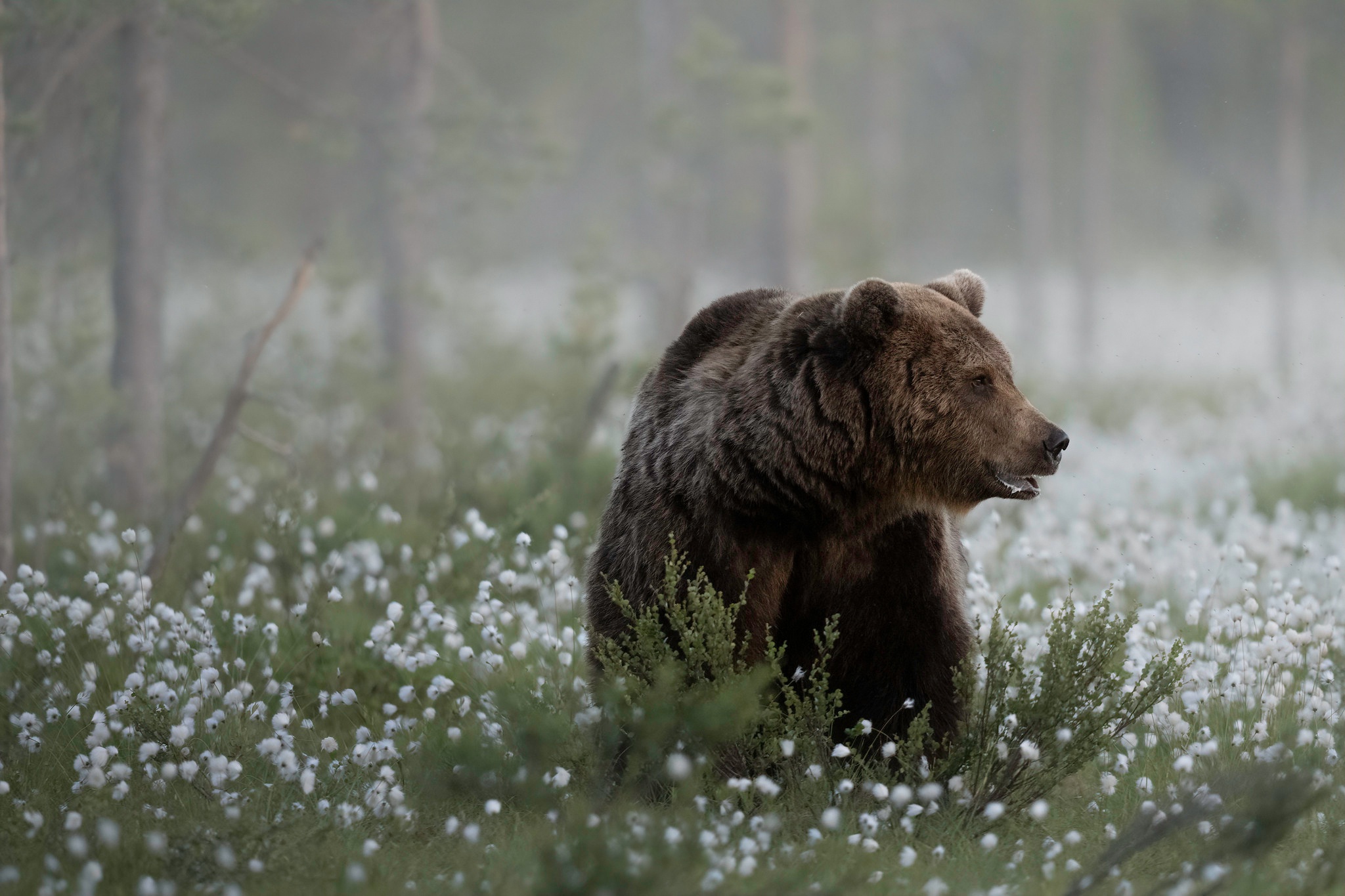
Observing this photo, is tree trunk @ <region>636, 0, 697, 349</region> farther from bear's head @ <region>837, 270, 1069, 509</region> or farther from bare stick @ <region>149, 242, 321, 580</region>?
bear's head @ <region>837, 270, 1069, 509</region>

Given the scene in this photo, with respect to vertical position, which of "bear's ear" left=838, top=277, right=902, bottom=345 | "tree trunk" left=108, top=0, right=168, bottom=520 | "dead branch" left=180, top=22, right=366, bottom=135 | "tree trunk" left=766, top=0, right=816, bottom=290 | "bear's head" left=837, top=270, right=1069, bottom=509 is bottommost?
"bear's head" left=837, top=270, right=1069, bottom=509

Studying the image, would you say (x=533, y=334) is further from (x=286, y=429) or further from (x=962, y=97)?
(x=962, y=97)

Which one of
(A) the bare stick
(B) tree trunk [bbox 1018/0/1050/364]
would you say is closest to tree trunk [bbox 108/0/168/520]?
(A) the bare stick

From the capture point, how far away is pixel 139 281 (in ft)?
25.4

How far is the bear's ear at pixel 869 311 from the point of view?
345 centimetres

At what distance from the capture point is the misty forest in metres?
3.04

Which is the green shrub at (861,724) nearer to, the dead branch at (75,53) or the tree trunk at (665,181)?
the dead branch at (75,53)

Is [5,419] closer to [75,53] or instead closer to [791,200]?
[75,53]

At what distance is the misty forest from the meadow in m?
0.02

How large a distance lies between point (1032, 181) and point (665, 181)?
11.1 metres

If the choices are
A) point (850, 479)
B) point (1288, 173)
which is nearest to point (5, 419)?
point (850, 479)

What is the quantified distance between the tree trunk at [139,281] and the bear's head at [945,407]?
18.0 feet

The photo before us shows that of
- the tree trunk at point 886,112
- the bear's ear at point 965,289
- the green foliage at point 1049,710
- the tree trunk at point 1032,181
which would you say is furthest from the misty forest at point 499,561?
the tree trunk at point 886,112

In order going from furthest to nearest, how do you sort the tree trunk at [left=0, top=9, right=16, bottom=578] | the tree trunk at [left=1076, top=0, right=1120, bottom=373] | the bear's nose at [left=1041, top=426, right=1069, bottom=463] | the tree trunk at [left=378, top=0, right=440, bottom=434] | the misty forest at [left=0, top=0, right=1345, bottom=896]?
the tree trunk at [left=1076, top=0, right=1120, bottom=373]
the tree trunk at [left=378, top=0, right=440, bottom=434]
the tree trunk at [left=0, top=9, right=16, bottom=578]
the bear's nose at [left=1041, top=426, right=1069, bottom=463]
the misty forest at [left=0, top=0, right=1345, bottom=896]
